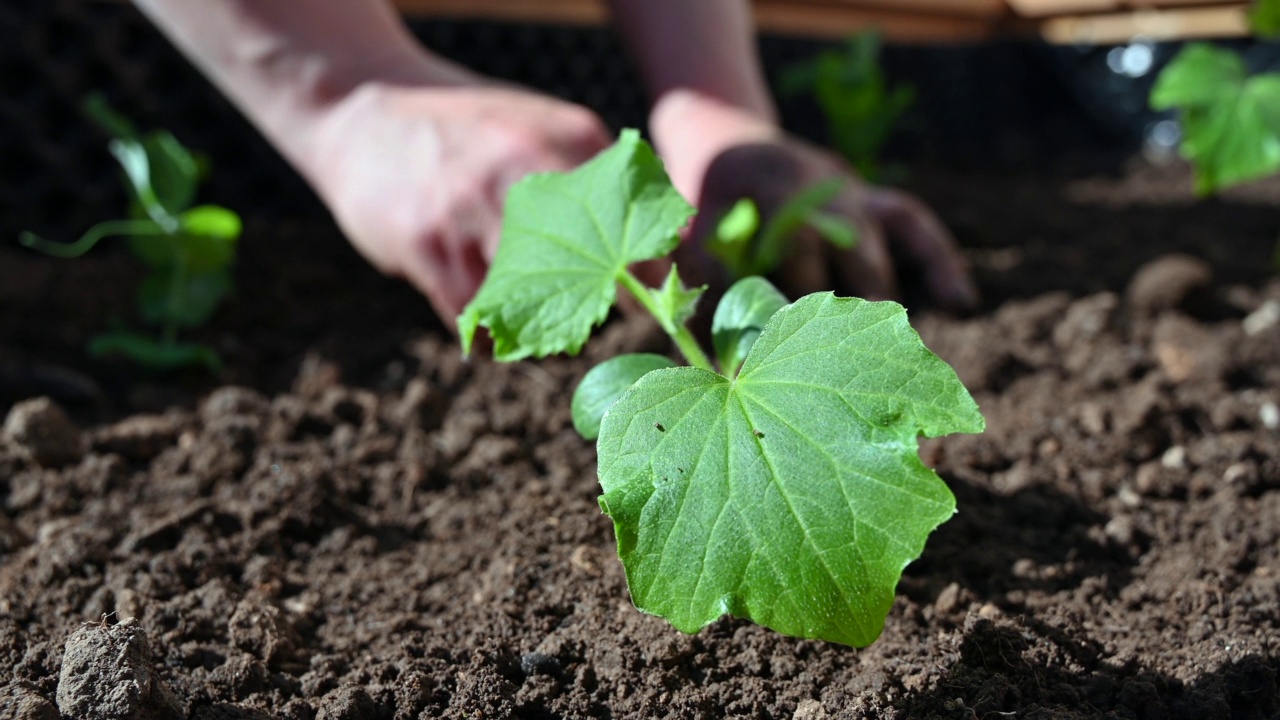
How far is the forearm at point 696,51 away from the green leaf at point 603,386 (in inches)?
44.5

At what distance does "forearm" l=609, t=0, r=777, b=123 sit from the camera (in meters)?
2.05

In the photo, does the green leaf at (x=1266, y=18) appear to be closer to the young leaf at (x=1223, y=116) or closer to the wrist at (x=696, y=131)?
the young leaf at (x=1223, y=116)

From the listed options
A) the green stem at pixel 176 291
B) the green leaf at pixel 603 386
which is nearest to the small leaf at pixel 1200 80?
the green leaf at pixel 603 386

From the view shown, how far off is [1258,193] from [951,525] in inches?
91.1

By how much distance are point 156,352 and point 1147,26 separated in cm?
310

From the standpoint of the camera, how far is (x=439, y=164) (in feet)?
4.77

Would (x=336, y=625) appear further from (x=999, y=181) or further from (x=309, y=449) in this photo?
(x=999, y=181)

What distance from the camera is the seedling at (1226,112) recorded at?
6.33 feet

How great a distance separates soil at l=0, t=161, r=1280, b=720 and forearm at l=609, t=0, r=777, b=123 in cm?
54

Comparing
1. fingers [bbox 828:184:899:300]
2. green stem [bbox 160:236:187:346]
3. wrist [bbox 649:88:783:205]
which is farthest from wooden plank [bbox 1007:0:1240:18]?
green stem [bbox 160:236:187:346]

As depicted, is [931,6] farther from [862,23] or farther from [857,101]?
[857,101]

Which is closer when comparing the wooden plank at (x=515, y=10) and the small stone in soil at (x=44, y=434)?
the small stone in soil at (x=44, y=434)

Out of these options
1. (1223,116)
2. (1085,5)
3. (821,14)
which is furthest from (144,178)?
(1085,5)

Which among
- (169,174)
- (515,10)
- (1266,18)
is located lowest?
(169,174)
